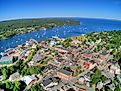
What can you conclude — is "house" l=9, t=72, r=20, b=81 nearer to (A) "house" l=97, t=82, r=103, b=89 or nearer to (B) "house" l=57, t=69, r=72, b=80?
(B) "house" l=57, t=69, r=72, b=80

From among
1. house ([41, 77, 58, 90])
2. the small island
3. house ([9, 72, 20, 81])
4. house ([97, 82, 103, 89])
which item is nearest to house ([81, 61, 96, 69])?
house ([97, 82, 103, 89])

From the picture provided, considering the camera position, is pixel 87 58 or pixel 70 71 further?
pixel 87 58

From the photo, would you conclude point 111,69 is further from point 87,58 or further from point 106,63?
point 87,58

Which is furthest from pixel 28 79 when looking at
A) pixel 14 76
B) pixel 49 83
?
pixel 49 83

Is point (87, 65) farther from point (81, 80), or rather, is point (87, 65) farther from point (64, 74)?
point (81, 80)

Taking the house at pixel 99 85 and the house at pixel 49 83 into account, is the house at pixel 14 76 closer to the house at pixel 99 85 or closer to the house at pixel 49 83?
the house at pixel 49 83

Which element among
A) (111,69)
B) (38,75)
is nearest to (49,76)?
(38,75)

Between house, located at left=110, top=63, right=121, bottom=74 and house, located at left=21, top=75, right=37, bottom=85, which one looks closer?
house, located at left=21, top=75, right=37, bottom=85

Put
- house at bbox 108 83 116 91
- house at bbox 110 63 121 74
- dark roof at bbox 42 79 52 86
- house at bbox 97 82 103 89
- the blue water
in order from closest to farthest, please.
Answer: house at bbox 108 83 116 91 < house at bbox 97 82 103 89 < dark roof at bbox 42 79 52 86 < house at bbox 110 63 121 74 < the blue water
